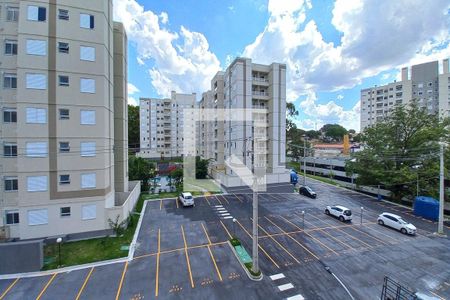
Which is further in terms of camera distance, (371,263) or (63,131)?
(63,131)

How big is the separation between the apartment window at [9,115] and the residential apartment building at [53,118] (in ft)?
0.20

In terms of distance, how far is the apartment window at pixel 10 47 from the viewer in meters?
16.3

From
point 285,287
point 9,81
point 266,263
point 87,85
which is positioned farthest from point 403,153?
point 9,81

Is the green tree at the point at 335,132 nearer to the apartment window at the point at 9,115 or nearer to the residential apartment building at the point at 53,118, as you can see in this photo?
the residential apartment building at the point at 53,118

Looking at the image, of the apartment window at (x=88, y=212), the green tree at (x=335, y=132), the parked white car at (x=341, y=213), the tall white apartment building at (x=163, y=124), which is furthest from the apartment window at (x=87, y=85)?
the green tree at (x=335, y=132)

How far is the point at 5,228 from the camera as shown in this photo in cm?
1561

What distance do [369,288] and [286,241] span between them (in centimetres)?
597

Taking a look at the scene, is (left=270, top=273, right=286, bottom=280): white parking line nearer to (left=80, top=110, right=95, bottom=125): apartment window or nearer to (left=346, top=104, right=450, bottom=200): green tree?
(left=80, top=110, right=95, bottom=125): apartment window

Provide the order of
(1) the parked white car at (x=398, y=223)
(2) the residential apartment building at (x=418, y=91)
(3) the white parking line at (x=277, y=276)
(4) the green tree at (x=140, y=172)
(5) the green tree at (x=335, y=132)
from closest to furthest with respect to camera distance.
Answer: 1. (3) the white parking line at (x=277, y=276)
2. (1) the parked white car at (x=398, y=223)
3. (4) the green tree at (x=140, y=172)
4. (2) the residential apartment building at (x=418, y=91)
5. (5) the green tree at (x=335, y=132)

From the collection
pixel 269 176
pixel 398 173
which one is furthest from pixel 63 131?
pixel 398 173

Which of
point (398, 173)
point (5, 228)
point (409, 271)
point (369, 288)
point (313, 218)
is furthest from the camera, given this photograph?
point (398, 173)

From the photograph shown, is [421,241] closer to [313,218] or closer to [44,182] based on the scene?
[313,218]

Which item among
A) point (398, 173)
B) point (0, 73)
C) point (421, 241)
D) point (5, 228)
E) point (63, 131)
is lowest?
point (421, 241)

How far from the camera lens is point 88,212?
17.2m
